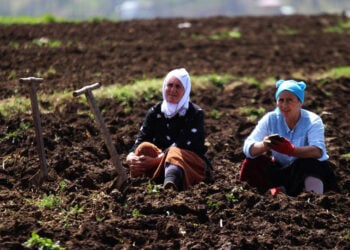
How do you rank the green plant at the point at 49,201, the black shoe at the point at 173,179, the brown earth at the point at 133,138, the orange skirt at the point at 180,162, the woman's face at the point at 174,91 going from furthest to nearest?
the woman's face at the point at 174,91 < the orange skirt at the point at 180,162 < the black shoe at the point at 173,179 < the green plant at the point at 49,201 < the brown earth at the point at 133,138

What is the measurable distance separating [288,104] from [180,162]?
1.20 metres

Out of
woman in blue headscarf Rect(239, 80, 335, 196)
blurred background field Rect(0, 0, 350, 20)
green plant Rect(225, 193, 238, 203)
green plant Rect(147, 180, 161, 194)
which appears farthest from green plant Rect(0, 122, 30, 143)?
blurred background field Rect(0, 0, 350, 20)

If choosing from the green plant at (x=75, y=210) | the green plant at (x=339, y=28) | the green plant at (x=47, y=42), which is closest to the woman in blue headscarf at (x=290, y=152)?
the green plant at (x=75, y=210)

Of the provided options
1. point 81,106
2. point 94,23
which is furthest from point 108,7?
point 81,106

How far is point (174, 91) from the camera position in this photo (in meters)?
7.83

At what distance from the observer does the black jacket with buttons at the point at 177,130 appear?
7.79m

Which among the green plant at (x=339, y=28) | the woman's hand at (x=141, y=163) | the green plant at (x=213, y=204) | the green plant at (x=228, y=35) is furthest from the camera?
the green plant at (x=339, y=28)

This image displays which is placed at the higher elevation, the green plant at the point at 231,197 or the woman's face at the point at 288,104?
the woman's face at the point at 288,104

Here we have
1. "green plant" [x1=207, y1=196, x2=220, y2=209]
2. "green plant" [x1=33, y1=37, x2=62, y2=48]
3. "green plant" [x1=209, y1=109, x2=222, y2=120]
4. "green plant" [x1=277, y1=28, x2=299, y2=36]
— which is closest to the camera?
"green plant" [x1=207, y1=196, x2=220, y2=209]

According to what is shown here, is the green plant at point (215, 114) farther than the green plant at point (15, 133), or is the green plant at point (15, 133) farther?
the green plant at point (215, 114)

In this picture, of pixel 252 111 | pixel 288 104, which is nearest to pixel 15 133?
pixel 288 104

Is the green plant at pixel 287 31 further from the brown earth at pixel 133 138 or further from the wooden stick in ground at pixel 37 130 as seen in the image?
the wooden stick in ground at pixel 37 130

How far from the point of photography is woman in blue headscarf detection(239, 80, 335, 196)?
7.54 m

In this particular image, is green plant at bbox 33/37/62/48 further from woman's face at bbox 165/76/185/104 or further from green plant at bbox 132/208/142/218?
green plant at bbox 132/208/142/218
